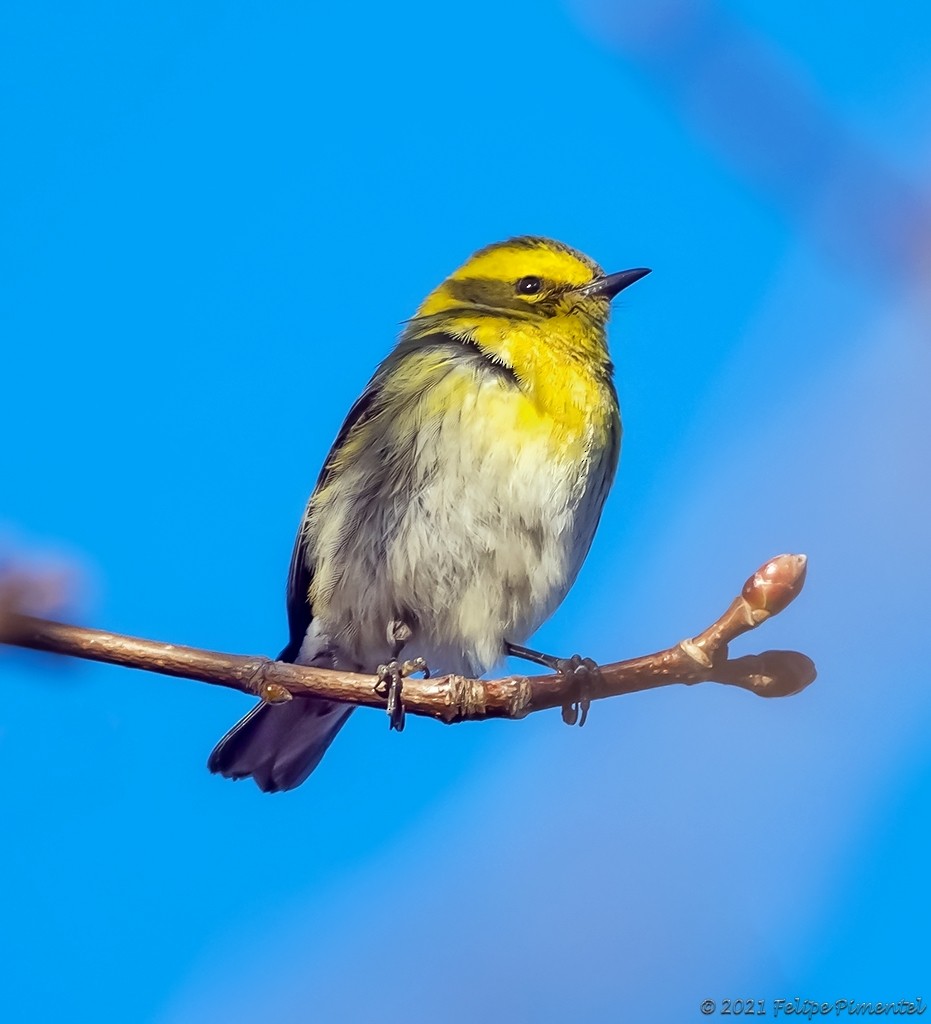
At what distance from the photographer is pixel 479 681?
2.59 m

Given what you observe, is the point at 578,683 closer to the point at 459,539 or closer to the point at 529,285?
the point at 459,539

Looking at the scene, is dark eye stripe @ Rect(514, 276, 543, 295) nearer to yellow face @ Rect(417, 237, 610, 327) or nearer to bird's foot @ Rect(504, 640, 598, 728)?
yellow face @ Rect(417, 237, 610, 327)

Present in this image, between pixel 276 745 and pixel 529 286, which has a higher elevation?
pixel 529 286

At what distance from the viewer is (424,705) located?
2645 millimetres

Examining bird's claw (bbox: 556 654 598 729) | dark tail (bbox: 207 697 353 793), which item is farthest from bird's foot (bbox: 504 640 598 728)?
dark tail (bbox: 207 697 353 793)

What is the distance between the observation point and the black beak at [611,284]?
4309 mm

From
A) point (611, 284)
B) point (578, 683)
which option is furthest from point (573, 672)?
point (611, 284)

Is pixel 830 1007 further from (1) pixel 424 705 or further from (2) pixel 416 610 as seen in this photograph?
(2) pixel 416 610

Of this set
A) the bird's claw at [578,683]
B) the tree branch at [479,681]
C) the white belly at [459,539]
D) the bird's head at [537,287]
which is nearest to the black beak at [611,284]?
the bird's head at [537,287]

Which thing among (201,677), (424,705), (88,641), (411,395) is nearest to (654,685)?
(424,705)

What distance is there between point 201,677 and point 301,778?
1855 millimetres

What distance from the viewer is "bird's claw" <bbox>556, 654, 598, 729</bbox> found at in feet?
8.02

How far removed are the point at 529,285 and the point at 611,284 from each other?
28cm

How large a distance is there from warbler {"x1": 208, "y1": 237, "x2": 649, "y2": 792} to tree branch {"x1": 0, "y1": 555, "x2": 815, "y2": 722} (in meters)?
1.05
